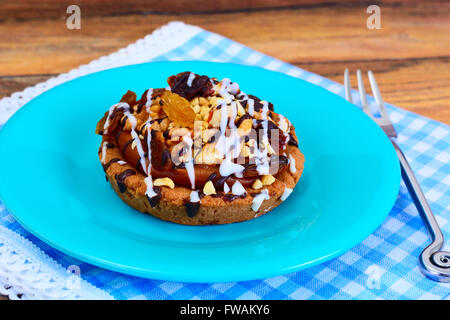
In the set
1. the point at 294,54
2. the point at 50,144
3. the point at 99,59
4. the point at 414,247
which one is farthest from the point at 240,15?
the point at 414,247

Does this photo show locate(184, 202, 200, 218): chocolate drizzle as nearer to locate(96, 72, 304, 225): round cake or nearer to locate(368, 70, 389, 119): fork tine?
locate(96, 72, 304, 225): round cake

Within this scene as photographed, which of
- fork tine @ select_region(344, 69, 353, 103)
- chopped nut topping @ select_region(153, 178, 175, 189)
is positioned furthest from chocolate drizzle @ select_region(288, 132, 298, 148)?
fork tine @ select_region(344, 69, 353, 103)

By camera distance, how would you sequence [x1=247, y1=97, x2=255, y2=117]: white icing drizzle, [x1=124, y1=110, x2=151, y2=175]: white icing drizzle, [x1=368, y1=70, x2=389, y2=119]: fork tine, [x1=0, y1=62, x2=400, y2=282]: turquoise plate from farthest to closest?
[x1=368, y1=70, x2=389, y2=119]: fork tine
[x1=247, y1=97, x2=255, y2=117]: white icing drizzle
[x1=124, y1=110, x2=151, y2=175]: white icing drizzle
[x1=0, y1=62, x2=400, y2=282]: turquoise plate

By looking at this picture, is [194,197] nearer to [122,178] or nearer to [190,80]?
[122,178]

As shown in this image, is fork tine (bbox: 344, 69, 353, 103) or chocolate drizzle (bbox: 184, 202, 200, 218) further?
fork tine (bbox: 344, 69, 353, 103)

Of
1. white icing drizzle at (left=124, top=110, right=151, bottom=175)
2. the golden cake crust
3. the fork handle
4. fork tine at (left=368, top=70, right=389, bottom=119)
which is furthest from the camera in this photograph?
fork tine at (left=368, top=70, right=389, bottom=119)

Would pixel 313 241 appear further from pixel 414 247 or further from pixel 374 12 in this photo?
pixel 374 12
